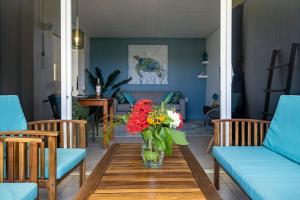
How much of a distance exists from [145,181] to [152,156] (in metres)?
0.26

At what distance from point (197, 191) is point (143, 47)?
7.08 metres

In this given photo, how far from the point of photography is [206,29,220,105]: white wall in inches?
274

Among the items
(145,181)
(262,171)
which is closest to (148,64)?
(262,171)

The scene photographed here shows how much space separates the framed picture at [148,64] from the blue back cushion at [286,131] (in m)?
5.94

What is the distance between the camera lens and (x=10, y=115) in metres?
2.35

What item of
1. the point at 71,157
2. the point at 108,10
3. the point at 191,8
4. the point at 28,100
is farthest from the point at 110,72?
the point at 71,157

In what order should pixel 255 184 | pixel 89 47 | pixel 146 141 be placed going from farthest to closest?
pixel 89 47, pixel 146 141, pixel 255 184

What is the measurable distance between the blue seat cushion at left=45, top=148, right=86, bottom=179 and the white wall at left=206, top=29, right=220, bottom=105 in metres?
5.03

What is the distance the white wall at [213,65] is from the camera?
696 centimetres

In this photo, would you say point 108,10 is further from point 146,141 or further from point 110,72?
point 146,141

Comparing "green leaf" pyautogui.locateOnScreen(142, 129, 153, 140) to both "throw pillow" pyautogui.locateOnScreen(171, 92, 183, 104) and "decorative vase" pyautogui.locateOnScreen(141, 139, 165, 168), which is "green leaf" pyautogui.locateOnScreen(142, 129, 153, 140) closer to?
"decorative vase" pyautogui.locateOnScreen(141, 139, 165, 168)

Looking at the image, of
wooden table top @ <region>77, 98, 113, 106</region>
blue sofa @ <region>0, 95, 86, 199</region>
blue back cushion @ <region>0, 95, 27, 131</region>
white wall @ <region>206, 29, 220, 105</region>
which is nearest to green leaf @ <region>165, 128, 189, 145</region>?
blue sofa @ <region>0, 95, 86, 199</region>

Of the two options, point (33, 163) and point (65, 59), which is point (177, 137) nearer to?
point (33, 163)

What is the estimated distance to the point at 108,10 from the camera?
18.4 ft
